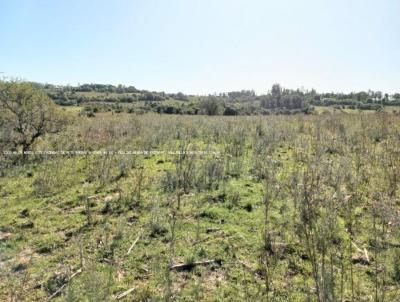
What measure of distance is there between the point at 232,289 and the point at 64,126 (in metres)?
12.6

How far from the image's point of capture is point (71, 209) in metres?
6.82

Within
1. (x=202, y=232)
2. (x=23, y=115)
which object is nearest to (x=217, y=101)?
(x=23, y=115)

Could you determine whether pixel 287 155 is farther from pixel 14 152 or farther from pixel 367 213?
pixel 14 152

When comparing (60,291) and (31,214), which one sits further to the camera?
(31,214)

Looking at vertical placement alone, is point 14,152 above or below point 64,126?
below

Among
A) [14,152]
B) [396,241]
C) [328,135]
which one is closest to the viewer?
[396,241]

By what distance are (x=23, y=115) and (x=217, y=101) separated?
36.9 meters

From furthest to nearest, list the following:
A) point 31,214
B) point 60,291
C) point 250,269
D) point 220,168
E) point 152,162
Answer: point 152,162 → point 220,168 → point 31,214 → point 250,269 → point 60,291

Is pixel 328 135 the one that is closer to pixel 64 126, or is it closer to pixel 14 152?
pixel 64 126

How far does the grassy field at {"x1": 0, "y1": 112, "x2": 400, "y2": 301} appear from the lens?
3.90 meters

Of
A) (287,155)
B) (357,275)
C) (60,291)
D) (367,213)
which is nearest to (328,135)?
(287,155)

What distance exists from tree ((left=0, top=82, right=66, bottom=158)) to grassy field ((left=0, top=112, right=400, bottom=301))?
3.27 m

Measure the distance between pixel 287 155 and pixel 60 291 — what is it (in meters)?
8.93

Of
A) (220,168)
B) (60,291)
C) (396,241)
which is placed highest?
(220,168)
